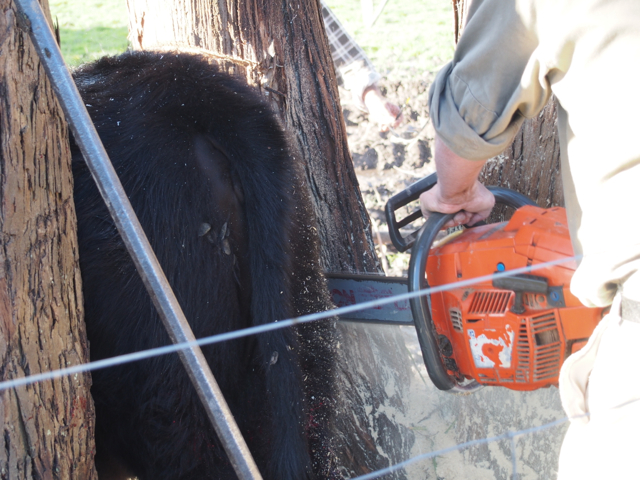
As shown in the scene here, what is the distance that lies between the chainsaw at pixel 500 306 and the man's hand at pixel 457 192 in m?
0.04

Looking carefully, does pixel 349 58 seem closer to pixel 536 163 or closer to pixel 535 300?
pixel 536 163

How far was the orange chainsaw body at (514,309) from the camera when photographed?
141 centimetres

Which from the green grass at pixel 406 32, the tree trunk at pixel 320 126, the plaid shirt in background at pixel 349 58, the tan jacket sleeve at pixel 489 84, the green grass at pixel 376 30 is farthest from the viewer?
the green grass at pixel 376 30

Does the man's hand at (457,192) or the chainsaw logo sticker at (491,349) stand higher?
the man's hand at (457,192)

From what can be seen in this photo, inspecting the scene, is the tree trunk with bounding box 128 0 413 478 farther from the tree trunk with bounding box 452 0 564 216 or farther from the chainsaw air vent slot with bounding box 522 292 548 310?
the chainsaw air vent slot with bounding box 522 292 548 310

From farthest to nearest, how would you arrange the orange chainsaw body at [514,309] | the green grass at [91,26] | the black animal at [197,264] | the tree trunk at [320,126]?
the green grass at [91,26]
the tree trunk at [320,126]
the orange chainsaw body at [514,309]
the black animal at [197,264]

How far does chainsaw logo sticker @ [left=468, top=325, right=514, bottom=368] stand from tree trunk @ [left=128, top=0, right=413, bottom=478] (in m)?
0.76

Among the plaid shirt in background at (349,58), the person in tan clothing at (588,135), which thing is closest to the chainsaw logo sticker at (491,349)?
the person in tan clothing at (588,135)

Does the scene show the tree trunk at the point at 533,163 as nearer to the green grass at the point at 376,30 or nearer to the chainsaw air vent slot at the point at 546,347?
the chainsaw air vent slot at the point at 546,347

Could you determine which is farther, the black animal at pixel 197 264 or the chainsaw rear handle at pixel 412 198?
the chainsaw rear handle at pixel 412 198

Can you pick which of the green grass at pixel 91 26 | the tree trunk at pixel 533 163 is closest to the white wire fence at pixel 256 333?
the tree trunk at pixel 533 163

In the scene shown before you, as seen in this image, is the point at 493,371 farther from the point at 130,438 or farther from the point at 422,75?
the point at 422,75

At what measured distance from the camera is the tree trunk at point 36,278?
41.1 inches

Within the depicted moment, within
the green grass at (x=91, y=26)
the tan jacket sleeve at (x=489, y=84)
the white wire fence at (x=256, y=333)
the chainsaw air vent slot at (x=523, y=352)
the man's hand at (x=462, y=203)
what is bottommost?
the chainsaw air vent slot at (x=523, y=352)
